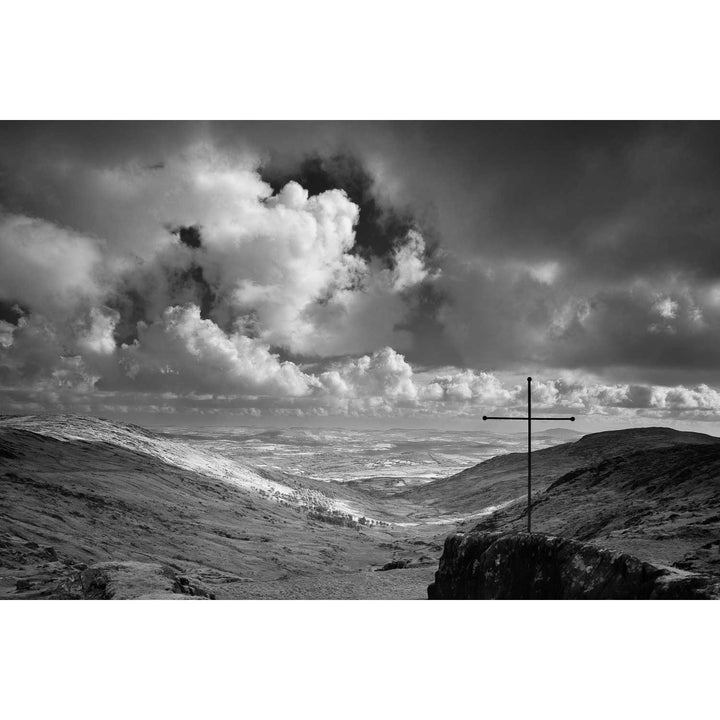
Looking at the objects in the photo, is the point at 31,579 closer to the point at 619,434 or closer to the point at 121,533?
the point at 121,533

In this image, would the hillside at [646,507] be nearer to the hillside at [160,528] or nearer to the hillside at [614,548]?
the hillside at [614,548]

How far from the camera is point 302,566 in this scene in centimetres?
2075

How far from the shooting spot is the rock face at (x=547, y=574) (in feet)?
22.7

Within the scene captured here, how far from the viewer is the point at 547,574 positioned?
26.8 feet

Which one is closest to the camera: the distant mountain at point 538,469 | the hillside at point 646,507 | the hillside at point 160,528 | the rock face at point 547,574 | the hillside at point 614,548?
the rock face at point 547,574

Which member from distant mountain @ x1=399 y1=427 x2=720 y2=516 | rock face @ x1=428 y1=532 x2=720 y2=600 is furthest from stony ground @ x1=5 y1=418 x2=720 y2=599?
rock face @ x1=428 y1=532 x2=720 y2=600

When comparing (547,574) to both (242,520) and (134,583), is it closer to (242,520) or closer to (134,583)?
(134,583)

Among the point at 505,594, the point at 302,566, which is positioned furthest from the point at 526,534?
the point at 302,566

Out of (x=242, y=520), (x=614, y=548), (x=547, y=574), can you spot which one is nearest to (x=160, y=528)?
(x=242, y=520)

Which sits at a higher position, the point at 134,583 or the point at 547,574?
the point at 547,574

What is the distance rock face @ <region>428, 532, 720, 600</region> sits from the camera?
273 inches

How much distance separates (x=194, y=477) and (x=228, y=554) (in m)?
21.0

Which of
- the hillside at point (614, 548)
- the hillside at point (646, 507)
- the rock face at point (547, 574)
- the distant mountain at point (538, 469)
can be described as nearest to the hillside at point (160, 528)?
the rock face at point (547, 574)

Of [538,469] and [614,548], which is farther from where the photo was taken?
[538,469]
